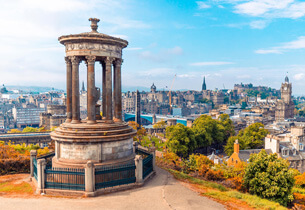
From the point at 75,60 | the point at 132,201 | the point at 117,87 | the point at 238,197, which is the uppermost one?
the point at 75,60

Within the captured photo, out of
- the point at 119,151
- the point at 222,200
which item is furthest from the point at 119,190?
the point at 222,200

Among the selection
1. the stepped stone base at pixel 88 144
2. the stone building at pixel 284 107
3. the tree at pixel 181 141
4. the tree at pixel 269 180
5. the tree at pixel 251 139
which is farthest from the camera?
the stone building at pixel 284 107

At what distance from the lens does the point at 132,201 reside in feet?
55.8

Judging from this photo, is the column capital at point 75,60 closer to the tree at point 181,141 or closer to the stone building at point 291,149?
the tree at point 181,141

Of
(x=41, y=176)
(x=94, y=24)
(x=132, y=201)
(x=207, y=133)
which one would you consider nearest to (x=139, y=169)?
(x=132, y=201)

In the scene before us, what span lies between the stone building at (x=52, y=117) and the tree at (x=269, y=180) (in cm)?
8635

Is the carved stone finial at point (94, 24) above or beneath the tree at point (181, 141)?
above

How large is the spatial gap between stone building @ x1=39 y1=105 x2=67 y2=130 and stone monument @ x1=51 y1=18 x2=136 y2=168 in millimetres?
80865

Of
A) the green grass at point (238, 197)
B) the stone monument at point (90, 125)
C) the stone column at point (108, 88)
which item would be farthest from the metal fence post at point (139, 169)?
the green grass at point (238, 197)

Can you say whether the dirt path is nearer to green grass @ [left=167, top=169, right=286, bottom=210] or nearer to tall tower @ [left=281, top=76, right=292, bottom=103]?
green grass @ [left=167, top=169, right=286, bottom=210]

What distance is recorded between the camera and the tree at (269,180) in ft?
70.3

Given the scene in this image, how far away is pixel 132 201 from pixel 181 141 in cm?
4728

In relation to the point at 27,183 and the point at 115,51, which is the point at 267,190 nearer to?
the point at 115,51

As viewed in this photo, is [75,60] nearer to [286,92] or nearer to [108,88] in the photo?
[108,88]
